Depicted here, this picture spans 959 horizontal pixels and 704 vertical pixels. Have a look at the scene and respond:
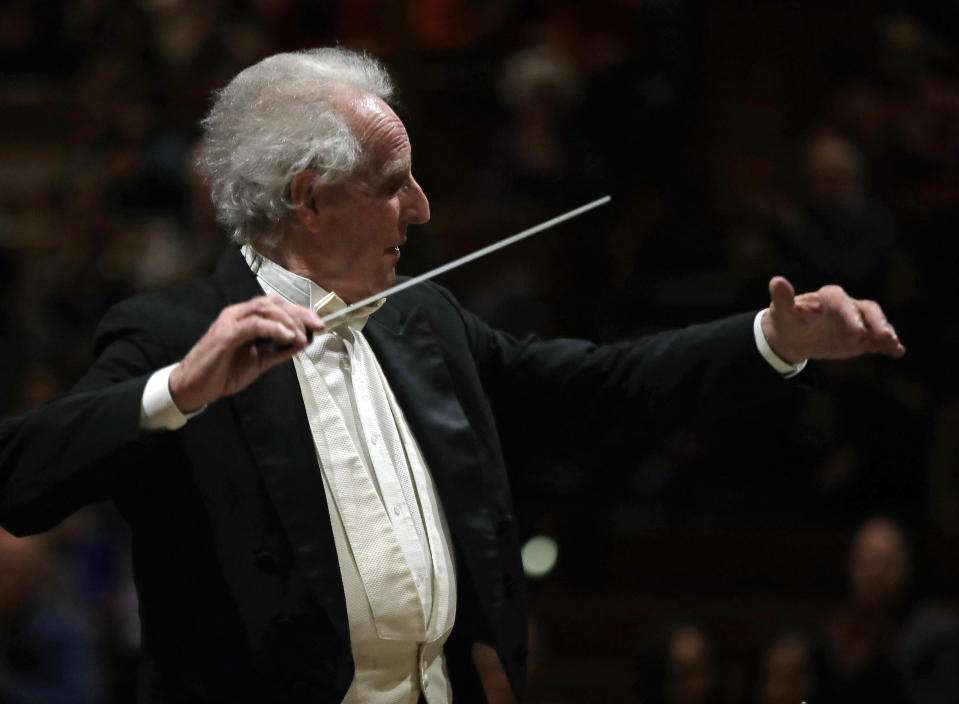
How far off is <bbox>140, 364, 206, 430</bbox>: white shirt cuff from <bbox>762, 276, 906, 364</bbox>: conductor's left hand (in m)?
0.75

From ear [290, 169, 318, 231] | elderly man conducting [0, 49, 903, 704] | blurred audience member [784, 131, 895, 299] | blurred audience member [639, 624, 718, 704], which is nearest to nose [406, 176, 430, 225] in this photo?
elderly man conducting [0, 49, 903, 704]

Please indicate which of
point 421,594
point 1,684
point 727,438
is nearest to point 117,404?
point 421,594

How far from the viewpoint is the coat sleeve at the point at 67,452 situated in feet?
5.72

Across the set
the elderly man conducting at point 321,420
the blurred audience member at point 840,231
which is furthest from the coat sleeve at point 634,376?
the blurred audience member at point 840,231

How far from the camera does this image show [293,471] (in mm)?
1899

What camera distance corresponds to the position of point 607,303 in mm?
4676

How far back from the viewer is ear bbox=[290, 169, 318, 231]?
6.57ft

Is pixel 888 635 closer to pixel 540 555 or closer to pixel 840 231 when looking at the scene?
pixel 540 555

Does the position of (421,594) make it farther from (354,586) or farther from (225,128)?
(225,128)

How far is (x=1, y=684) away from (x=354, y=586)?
2.10m

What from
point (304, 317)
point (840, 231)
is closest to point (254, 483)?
point (304, 317)

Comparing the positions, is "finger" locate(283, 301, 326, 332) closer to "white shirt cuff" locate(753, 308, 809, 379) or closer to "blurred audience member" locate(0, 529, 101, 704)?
"white shirt cuff" locate(753, 308, 809, 379)

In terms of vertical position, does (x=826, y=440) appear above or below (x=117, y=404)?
below

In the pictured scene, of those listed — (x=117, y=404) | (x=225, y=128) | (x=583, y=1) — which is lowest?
(x=583, y=1)
